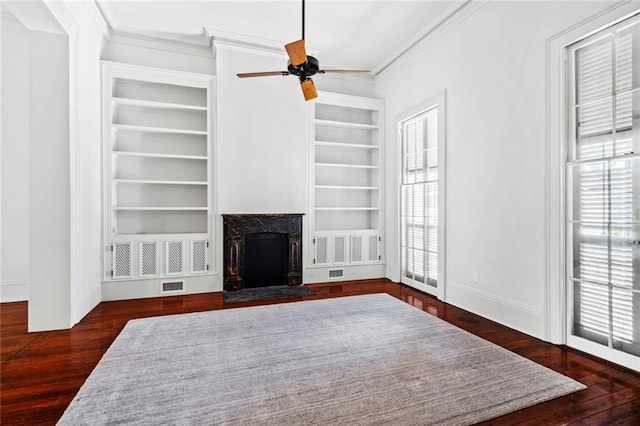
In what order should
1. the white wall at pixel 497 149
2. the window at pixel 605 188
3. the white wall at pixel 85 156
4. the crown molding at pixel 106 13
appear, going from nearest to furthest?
the window at pixel 605 188, the white wall at pixel 497 149, the white wall at pixel 85 156, the crown molding at pixel 106 13

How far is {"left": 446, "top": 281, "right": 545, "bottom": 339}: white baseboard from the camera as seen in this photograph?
9.56ft

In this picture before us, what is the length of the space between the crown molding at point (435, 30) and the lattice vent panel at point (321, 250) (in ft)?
9.58

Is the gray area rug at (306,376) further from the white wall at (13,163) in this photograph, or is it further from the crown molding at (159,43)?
the crown molding at (159,43)

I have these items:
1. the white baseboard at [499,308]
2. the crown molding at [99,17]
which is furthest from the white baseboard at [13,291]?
the white baseboard at [499,308]

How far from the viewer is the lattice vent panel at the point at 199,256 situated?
4465mm

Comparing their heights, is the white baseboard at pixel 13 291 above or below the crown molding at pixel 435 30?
below

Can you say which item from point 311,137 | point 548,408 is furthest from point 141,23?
point 548,408

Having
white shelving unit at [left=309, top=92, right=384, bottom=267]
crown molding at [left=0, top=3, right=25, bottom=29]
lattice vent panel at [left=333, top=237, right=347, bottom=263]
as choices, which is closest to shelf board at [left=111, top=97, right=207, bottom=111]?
crown molding at [left=0, top=3, right=25, bottom=29]

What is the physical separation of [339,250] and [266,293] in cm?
142

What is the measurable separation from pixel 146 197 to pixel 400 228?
3.80 meters

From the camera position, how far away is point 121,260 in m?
4.18

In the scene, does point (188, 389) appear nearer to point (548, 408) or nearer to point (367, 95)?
point (548, 408)

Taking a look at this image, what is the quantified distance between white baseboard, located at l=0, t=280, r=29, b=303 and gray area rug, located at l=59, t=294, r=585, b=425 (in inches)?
79.5

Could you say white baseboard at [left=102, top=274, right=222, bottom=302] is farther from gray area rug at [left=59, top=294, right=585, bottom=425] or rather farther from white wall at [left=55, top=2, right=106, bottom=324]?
gray area rug at [left=59, top=294, right=585, bottom=425]
